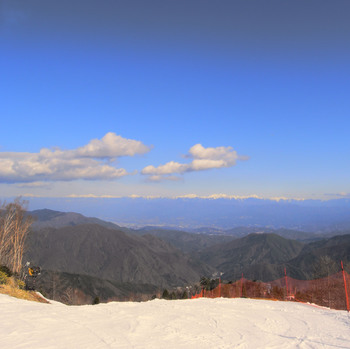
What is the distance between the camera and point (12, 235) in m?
36.3

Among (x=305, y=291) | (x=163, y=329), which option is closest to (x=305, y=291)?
(x=305, y=291)

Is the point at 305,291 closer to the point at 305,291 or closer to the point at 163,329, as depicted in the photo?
the point at 305,291

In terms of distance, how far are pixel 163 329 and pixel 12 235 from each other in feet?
105

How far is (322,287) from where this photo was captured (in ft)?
114

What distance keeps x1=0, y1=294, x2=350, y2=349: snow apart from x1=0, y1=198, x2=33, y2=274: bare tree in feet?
78.0

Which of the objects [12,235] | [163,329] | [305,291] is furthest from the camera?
[12,235]

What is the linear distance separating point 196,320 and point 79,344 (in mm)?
5532

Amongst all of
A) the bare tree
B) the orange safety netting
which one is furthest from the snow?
the bare tree

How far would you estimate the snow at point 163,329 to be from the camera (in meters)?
8.72

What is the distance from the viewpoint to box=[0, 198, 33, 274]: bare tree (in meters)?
34.8

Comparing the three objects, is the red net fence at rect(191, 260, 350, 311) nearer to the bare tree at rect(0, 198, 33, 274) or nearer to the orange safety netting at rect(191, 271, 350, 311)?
the orange safety netting at rect(191, 271, 350, 311)

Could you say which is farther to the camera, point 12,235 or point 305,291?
point 12,235

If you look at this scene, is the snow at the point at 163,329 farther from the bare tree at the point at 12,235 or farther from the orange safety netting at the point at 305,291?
the bare tree at the point at 12,235

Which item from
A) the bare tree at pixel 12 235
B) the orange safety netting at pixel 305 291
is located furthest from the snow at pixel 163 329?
the bare tree at pixel 12 235
